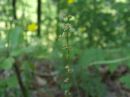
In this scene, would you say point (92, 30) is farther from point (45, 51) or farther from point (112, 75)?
point (45, 51)

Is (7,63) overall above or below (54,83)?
above

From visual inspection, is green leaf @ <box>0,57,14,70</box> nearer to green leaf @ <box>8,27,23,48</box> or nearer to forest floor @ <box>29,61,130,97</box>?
green leaf @ <box>8,27,23,48</box>

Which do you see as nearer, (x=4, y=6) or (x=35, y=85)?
(x=35, y=85)

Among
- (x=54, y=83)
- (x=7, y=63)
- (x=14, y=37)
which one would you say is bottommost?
(x=54, y=83)

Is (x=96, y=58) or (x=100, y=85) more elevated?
(x=96, y=58)

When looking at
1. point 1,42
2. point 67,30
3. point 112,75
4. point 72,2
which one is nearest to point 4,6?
point 72,2

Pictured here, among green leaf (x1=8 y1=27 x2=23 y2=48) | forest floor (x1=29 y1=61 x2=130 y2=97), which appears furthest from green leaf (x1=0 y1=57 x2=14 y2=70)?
forest floor (x1=29 y1=61 x2=130 y2=97)

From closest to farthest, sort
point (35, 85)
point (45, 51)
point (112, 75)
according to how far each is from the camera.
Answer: point (45, 51)
point (35, 85)
point (112, 75)

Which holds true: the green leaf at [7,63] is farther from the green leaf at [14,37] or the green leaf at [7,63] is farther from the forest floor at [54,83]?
the forest floor at [54,83]

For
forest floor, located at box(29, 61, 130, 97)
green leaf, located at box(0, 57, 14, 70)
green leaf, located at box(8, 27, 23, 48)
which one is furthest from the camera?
forest floor, located at box(29, 61, 130, 97)

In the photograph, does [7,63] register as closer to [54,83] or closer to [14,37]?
[14,37]

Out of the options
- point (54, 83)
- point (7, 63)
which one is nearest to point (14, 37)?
point (7, 63)
